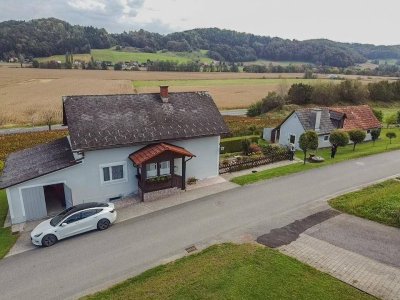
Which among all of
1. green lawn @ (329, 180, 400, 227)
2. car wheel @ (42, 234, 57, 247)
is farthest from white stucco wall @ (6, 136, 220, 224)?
green lawn @ (329, 180, 400, 227)

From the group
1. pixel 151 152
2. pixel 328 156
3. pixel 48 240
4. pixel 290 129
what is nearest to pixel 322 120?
pixel 290 129

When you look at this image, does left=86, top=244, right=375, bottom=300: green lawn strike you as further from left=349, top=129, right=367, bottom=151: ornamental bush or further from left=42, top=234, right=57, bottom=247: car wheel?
left=349, top=129, right=367, bottom=151: ornamental bush

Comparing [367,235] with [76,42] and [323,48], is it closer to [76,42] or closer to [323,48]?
[76,42]

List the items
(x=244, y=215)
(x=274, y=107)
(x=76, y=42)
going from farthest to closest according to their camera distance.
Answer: (x=76, y=42)
(x=274, y=107)
(x=244, y=215)

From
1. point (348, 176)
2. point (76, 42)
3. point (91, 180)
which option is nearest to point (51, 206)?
point (91, 180)

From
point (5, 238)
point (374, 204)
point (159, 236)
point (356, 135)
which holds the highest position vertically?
point (356, 135)

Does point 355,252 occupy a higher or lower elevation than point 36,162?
lower

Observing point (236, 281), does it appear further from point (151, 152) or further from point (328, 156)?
point (328, 156)
